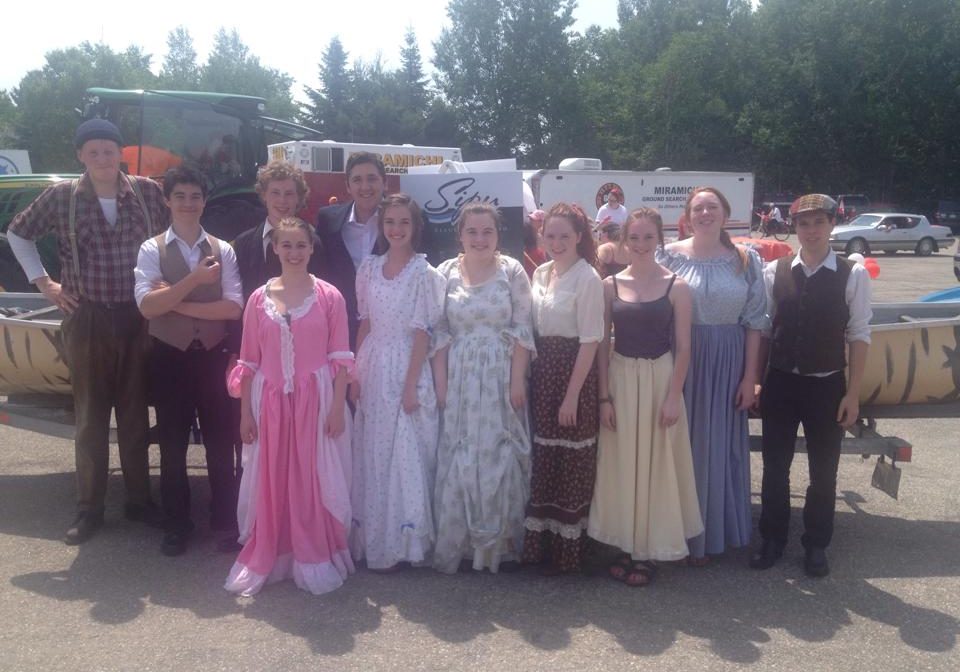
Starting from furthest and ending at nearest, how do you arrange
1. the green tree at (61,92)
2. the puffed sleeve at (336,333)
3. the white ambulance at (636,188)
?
the green tree at (61,92), the white ambulance at (636,188), the puffed sleeve at (336,333)

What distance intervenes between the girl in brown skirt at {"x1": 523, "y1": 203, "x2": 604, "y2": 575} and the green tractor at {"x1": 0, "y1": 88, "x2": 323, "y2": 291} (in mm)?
7872

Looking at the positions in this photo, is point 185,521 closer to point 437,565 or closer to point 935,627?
point 437,565

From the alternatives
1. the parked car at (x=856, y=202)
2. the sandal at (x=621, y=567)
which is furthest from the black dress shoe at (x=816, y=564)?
the parked car at (x=856, y=202)

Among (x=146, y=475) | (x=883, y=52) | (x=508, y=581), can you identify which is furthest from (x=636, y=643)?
(x=883, y=52)

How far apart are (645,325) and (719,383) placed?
56cm

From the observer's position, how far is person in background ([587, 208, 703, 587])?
401cm

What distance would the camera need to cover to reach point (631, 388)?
13.3 ft

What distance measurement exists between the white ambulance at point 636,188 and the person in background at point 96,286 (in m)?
14.6

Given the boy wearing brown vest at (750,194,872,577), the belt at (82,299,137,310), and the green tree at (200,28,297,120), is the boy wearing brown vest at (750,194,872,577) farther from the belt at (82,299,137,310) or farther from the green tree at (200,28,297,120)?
the green tree at (200,28,297,120)

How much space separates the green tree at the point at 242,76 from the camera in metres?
58.0

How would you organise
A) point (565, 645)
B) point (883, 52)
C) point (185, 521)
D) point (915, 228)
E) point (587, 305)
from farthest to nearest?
1. point (883, 52)
2. point (915, 228)
3. point (185, 521)
4. point (587, 305)
5. point (565, 645)

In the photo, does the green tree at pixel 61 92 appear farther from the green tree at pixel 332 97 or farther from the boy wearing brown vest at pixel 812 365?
the boy wearing brown vest at pixel 812 365

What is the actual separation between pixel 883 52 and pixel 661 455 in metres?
49.4

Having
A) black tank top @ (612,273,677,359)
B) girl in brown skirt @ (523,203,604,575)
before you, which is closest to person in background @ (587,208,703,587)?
black tank top @ (612,273,677,359)
